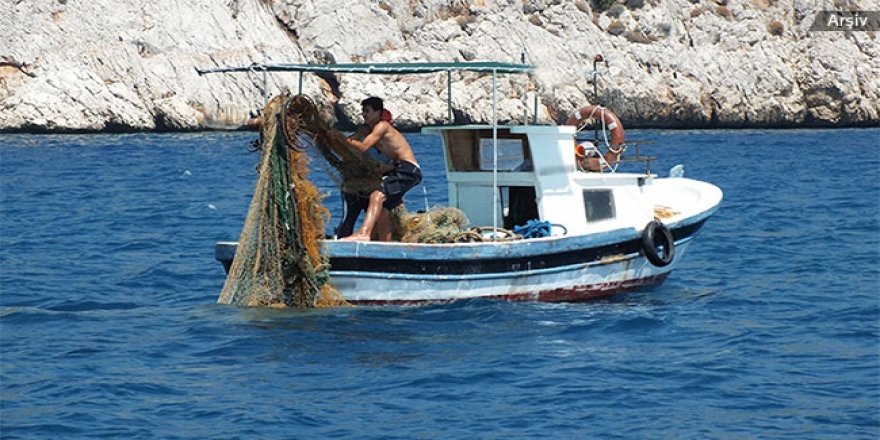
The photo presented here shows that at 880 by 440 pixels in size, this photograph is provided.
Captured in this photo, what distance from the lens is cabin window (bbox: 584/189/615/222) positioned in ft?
55.0

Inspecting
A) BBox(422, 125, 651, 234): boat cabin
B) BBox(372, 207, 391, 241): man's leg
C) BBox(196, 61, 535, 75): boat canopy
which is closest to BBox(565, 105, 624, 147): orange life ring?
BBox(422, 125, 651, 234): boat cabin

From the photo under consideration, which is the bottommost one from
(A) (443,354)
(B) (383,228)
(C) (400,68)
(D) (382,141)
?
(A) (443,354)

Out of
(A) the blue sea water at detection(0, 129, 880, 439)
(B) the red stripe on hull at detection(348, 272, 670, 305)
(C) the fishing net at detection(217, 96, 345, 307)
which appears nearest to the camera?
(A) the blue sea water at detection(0, 129, 880, 439)

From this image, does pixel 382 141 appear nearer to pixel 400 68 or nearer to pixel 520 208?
pixel 400 68

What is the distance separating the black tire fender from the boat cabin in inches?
13.4

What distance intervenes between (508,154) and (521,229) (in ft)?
3.31

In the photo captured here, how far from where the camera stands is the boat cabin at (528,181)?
1641 centimetres

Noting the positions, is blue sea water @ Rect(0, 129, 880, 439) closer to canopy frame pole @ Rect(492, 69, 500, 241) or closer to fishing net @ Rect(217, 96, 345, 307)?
fishing net @ Rect(217, 96, 345, 307)

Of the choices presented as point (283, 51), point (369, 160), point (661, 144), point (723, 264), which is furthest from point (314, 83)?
point (369, 160)

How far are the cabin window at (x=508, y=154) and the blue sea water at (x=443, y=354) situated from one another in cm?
175

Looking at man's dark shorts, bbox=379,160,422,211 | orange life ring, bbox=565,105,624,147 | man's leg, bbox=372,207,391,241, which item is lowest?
man's leg, bbox=372,207,391,241

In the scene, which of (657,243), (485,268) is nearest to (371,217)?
(485,268)

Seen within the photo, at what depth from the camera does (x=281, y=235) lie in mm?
14906

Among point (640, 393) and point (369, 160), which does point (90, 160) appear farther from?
point (640, 393)
